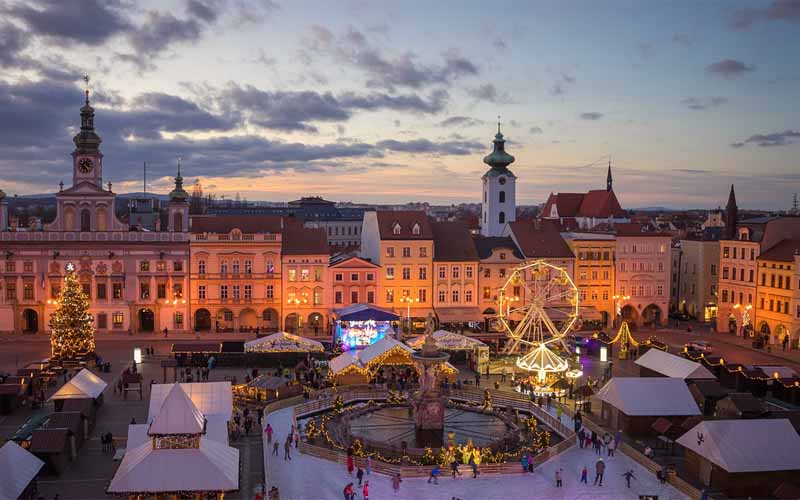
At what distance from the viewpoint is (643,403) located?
127 feet

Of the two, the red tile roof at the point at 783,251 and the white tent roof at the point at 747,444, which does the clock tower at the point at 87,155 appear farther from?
the red tile roof at the point at 783,251

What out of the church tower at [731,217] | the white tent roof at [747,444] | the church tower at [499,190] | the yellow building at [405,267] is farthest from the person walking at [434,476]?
the church tower at [499,190]

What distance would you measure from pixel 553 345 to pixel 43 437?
3361 cm

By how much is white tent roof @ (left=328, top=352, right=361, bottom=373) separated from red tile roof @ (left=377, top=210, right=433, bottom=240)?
67.2ft

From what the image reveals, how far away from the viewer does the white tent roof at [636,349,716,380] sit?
4428 centimetres

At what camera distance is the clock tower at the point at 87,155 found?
207ft

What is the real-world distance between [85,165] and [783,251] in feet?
186

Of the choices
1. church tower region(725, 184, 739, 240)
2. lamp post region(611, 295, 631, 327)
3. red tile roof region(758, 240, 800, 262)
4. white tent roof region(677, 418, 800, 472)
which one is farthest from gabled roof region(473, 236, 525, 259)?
white tent roof region(677, 418, 800, 472)

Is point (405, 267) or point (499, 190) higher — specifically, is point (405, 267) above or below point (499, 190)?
below

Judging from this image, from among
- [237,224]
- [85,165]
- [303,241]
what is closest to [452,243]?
[303,241]

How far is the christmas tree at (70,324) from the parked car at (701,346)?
134 ft

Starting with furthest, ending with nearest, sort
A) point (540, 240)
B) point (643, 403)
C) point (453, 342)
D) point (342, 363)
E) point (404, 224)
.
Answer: point (540, 240) < point (404, 224) < point (453, 342) < point (342, 363) < point (643, 403)

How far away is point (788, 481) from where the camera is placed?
3098 centimetres

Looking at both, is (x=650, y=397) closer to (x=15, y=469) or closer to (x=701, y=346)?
(x=701, y=346)
